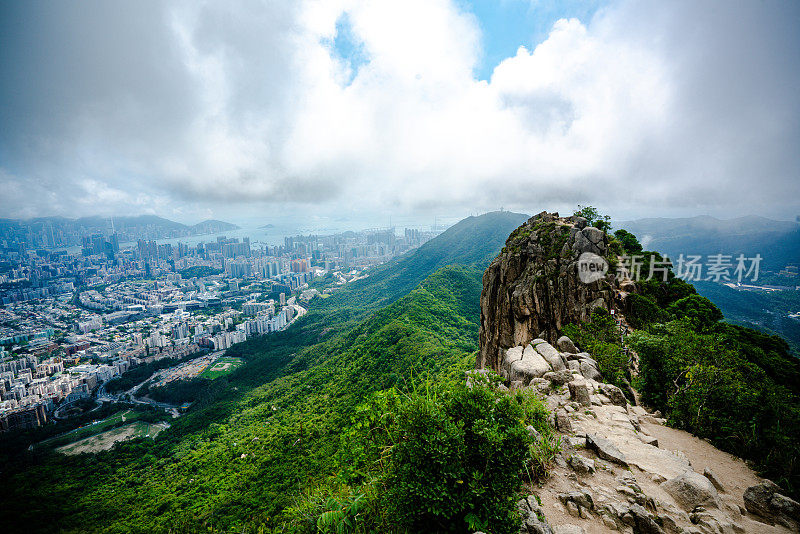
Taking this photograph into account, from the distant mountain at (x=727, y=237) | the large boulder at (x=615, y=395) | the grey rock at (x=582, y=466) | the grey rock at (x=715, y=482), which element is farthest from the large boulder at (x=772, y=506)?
the distant mountain at (x=727, y=237)

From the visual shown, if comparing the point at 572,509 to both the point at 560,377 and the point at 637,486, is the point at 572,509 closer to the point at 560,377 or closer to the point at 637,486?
the point at 637,486

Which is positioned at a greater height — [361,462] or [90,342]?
[361,462]

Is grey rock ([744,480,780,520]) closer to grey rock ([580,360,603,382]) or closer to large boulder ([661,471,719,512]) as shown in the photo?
large boulder ([661,471,719,512])

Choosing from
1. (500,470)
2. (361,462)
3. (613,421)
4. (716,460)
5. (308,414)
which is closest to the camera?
(500,470)

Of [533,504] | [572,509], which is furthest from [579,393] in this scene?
[533,504]

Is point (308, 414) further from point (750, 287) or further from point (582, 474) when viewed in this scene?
point (750, 287)

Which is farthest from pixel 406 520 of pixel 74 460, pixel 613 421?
pixel 74 460

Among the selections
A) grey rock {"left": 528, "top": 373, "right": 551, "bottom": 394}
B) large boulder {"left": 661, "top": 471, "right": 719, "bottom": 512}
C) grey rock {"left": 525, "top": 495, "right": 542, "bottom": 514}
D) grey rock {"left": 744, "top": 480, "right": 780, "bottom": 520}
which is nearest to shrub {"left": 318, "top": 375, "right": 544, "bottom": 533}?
grey rock {"left": 525, "top": 495, "right": 542, "bottom": 514}

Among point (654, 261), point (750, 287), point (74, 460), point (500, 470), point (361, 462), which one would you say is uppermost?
point (654, 261)
